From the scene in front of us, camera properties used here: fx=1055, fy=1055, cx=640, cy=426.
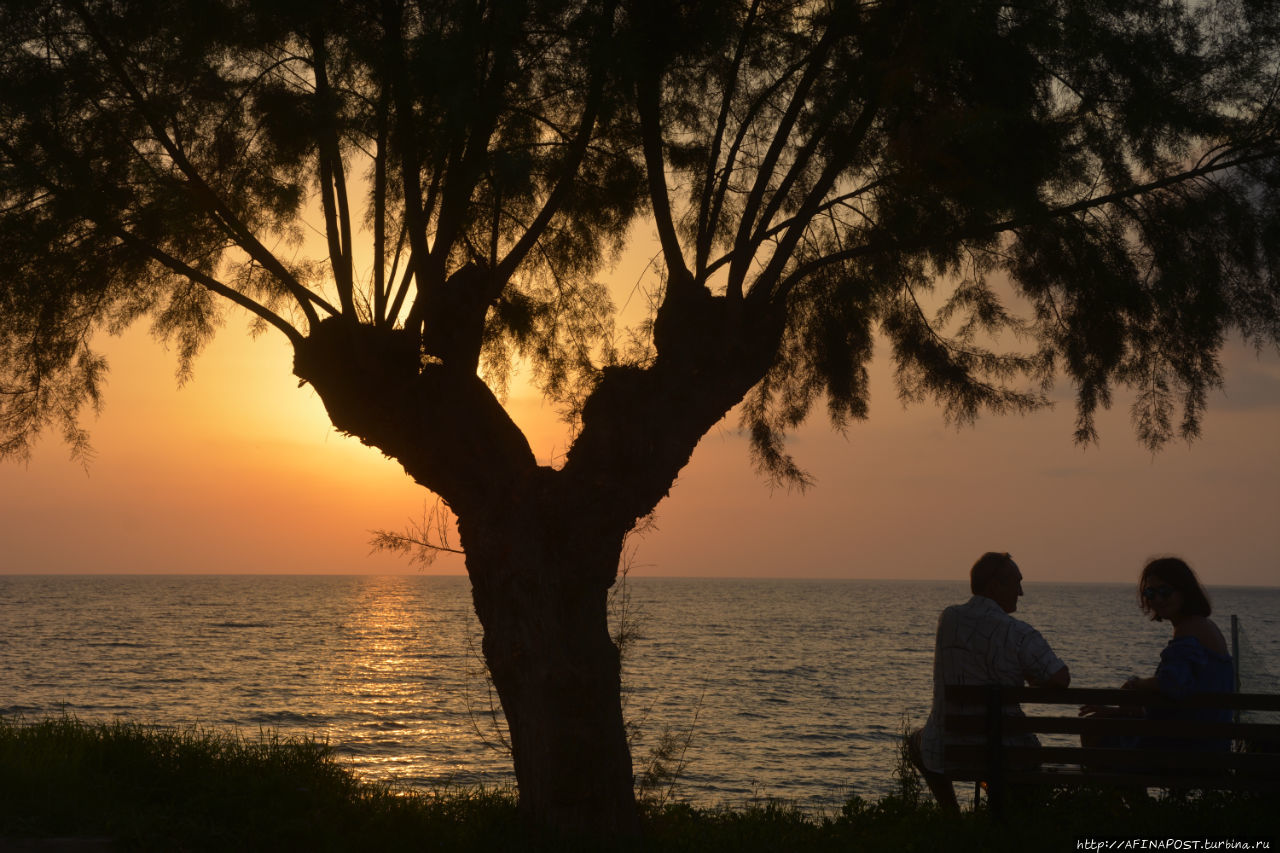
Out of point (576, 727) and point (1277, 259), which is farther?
point (1277, 259)

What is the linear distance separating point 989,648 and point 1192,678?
125 centimetres

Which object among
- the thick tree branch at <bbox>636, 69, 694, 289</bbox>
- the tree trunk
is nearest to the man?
the tree trunk

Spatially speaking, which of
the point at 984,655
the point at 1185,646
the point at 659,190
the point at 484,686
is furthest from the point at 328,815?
the point at 484,686

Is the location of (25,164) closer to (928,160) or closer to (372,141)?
(372,141)

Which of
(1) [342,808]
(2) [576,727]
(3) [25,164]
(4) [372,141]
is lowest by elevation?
(1) [342,808]

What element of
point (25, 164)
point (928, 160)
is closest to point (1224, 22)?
point (928, 160)

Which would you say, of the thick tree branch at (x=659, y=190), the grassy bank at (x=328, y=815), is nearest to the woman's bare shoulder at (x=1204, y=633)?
the grassy bank at (x=328, y=815)

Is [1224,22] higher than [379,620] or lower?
higher

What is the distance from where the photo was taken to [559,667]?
694 centimetres

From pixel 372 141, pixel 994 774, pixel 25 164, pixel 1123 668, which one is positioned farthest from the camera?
pixel 1123 668

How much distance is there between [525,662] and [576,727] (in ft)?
1.77

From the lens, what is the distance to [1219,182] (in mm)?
8055

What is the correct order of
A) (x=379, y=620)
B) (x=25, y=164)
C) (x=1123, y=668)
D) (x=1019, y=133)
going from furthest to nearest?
(x=379, y=620) → (x=1123, y=668) → (x=1019, y=133) → (x=25, y=164)

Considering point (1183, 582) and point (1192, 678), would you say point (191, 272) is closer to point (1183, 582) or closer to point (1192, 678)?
point (1183, 582)
